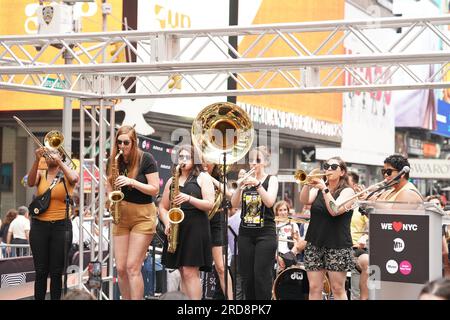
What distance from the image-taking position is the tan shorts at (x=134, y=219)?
8.27 meters

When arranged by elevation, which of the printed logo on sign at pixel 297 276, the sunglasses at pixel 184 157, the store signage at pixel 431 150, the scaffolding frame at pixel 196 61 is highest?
the store signage at pixel 431 150

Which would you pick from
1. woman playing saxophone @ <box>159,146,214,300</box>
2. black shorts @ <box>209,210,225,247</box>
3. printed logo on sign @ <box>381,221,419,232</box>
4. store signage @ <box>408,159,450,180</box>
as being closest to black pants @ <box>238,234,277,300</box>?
woman playing saxophone @ <box>159,146,214,300</box>

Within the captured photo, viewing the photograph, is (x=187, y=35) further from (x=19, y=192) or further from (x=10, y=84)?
(x=19, y=192)

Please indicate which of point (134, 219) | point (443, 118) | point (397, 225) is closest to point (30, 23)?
point (134, 219)

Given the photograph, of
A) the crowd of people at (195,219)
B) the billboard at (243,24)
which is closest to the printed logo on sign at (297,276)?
the crowd of people at (195,219)

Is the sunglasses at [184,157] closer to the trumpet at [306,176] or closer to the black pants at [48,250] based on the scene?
the trumpet at [306,176]

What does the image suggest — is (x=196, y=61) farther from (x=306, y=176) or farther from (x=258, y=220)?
(x=258, y=220)

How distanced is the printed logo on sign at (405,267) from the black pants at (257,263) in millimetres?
1671

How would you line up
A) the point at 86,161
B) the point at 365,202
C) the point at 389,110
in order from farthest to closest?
1. the point at 389,110
2. the point at 86,161
3. the point at 365,202

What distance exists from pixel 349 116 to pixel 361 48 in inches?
127

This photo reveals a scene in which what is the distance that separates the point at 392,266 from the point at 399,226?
0.34 m

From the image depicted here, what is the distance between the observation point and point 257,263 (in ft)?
27.3

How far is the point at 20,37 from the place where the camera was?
27.7ft
